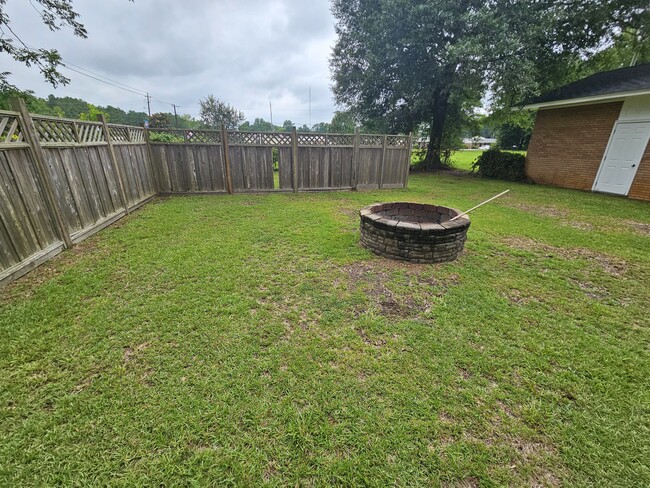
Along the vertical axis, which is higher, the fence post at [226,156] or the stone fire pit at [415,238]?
the fence post at [226,156]

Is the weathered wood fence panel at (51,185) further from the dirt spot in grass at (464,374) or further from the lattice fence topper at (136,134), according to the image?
the dirt spot in grass at (464,374)

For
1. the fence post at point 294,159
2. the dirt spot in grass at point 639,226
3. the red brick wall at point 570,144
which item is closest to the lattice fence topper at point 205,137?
the fence post at point 294,159

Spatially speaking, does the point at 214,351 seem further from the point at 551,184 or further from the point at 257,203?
the point at 551,184

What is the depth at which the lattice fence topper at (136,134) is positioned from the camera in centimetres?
626

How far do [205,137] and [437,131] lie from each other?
12.2 metres

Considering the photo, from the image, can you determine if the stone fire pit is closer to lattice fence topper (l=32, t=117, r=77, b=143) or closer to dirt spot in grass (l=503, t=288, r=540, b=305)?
dirt spot in grass (l=503, t=288, r=540, b=305)

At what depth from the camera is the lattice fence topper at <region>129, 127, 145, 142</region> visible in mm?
6258

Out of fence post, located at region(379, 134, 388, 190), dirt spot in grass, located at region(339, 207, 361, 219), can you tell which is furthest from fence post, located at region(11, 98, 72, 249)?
fence post, located at region(379, 134, 388, 190)

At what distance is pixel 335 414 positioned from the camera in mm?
1688

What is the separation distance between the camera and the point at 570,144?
9.85 meters

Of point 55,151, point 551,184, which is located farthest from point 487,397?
point 551,184

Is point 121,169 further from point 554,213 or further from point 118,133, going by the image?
point 554,213

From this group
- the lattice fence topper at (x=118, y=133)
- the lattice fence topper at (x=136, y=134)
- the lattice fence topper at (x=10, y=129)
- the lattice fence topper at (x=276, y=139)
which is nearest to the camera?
the lattice fence topper at (x=10, y=129)

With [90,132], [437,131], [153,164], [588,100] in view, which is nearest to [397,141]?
Result: [588,100]
